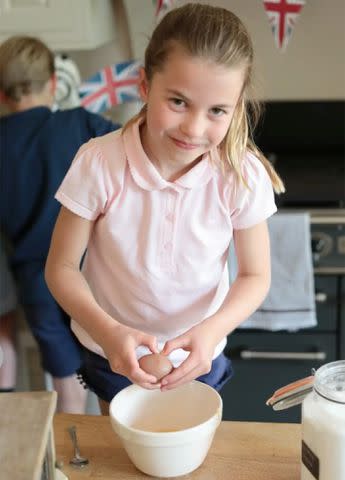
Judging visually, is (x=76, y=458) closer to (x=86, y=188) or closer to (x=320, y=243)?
(x=86, y=188)

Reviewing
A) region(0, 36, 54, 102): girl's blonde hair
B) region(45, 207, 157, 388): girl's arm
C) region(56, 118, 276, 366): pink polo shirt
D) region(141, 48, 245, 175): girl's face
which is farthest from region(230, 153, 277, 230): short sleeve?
region(0, 36, 54, 102): girl's blonde hair

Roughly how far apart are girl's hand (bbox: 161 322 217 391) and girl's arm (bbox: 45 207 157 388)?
0.02 m

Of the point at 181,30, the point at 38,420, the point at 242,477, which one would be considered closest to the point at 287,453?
the point at 242,477

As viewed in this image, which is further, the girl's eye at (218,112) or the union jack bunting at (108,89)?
the union jack bunting at (108,89)

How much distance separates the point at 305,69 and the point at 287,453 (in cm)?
162

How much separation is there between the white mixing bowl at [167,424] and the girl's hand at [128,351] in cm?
6

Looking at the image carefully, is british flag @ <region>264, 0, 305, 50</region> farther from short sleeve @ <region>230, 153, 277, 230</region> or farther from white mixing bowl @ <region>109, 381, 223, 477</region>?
white mixing bowl @ <region>109, 381, 223, 477</region>

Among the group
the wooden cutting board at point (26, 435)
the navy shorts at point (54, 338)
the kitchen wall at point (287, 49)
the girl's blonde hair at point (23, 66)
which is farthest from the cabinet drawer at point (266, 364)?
the wooden cutting board at point (26, 435)

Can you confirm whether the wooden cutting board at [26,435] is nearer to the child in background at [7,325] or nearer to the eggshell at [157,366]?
the eggshell at [157,366]

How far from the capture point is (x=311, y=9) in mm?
2182

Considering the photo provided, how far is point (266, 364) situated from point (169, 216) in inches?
45.2

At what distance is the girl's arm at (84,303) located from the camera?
2.79 ft

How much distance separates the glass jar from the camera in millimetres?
751

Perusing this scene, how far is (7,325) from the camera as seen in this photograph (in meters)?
2.14
